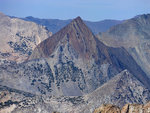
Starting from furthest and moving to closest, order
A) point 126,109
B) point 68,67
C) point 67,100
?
point 68,67 → point 67,100 → point 126,109

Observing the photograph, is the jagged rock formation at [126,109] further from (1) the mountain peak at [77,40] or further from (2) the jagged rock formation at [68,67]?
(1) the mountain peak at [77,40]

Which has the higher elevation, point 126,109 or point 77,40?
point 77,40

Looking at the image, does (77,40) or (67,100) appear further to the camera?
(77,40)

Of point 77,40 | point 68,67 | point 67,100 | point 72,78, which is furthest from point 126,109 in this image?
point 77,40

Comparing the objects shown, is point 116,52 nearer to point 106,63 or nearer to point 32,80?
point 106,63

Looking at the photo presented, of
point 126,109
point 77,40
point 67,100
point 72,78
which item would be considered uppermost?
point 77,40

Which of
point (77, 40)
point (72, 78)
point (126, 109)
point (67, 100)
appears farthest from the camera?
point (77, 40)

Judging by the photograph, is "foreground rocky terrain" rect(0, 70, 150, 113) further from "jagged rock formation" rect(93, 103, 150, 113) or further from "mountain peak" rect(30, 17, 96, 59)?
"jagged rock formation" rect(93, 103, 150, 113)

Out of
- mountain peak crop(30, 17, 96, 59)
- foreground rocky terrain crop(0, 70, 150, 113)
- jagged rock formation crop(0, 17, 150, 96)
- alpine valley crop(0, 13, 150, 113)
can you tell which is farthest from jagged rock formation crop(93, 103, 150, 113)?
mountain peak crop(30, 17, 96, 59)

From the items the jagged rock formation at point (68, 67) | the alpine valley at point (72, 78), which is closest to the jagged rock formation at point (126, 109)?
the alpine valley at point (72, 78)

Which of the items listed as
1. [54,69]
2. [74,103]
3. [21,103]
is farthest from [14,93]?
[54,69]

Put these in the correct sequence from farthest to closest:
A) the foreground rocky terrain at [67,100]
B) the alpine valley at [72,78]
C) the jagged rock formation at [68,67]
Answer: the jagged rock formation at [68,67] < the alpine valley at [72,78] < the foreground rocky terrain at [67,100]

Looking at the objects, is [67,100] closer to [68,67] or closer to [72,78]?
[72,78]
